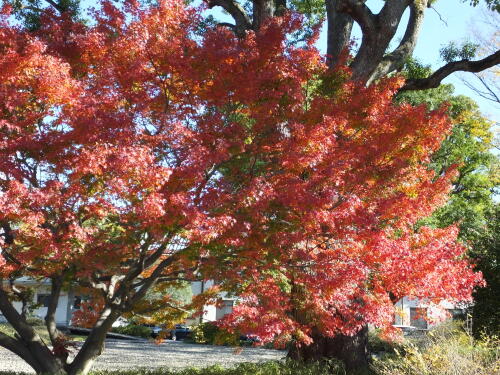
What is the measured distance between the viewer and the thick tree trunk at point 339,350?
11461 millimetres

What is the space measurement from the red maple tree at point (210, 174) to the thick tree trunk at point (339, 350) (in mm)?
2806

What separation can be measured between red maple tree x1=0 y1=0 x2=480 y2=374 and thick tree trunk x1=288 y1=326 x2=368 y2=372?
9.21ft

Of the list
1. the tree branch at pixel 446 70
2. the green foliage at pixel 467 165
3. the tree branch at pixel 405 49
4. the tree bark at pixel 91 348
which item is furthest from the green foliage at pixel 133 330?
the tree branch at pixel 405 49

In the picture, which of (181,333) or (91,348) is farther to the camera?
(181,333)

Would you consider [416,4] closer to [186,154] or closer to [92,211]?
[186,154]

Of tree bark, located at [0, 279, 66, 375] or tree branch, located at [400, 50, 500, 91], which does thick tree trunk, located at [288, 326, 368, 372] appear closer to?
tree bark, located at [0, 279, 66, 375]

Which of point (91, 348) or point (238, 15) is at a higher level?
point (238, 15)

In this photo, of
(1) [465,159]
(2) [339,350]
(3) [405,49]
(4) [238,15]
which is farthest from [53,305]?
(1) [465,159]

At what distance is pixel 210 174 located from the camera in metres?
7.74

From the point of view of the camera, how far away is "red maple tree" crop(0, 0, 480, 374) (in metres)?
6.81

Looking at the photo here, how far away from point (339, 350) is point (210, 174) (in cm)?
612

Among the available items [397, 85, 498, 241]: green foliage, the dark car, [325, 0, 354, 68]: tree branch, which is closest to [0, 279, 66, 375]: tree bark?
[325, 0, 354, 68]: tree branch

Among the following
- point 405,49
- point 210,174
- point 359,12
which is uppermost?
point 359,12

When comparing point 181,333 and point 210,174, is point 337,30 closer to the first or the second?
point 210,174
